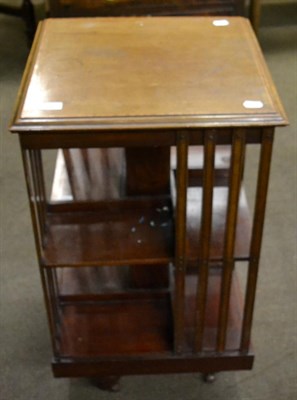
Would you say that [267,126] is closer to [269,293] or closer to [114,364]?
[114,364]

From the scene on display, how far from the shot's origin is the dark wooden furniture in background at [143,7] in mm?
2189

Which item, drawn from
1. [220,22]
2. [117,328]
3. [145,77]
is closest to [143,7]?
[220,22]

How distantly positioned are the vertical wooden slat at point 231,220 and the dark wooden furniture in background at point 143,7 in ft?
3.81

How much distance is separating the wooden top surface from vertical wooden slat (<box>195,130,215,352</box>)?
0.22 feet

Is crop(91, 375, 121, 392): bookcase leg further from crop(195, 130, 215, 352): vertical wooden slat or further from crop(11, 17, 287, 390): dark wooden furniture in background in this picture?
crop(195, 130, 215, 352): vertical wooden slat

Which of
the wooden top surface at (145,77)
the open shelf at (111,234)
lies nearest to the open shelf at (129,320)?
the open shelf at (111,234)

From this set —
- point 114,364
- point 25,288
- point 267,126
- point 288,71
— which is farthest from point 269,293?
point 288,71

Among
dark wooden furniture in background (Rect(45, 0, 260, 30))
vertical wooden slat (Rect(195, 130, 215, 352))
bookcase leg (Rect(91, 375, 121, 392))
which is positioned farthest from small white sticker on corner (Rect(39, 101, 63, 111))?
dark wooden furniture in background (Rect(45, 0, 260, 30))

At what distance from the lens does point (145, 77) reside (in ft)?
4.00

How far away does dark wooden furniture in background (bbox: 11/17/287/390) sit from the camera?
113 centimetres

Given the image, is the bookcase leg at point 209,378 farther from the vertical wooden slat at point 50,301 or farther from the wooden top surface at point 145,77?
the wooden top surface at point 145,77

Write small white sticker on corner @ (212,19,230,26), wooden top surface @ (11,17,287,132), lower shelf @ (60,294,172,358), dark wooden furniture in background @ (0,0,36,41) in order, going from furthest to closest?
1. dark wooden furniture in background @ (0,0,36,41)
2. lower shelf @ (60,294,172,358)
3. small white sticker on corner @ (212,19,230,26)
4. wooden top surface @ (11,17,287,132)

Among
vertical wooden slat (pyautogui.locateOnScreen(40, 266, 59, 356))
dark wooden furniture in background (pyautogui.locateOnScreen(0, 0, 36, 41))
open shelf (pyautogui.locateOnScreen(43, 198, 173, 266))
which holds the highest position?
open shelf (pyautogui.locateOnScreen(43, 198, 173, 266))

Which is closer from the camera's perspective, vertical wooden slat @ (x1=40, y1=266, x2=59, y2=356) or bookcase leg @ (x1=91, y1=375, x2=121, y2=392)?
vertical wooden slat @ (x1=40, y1=266, x2=59, y2=356)
